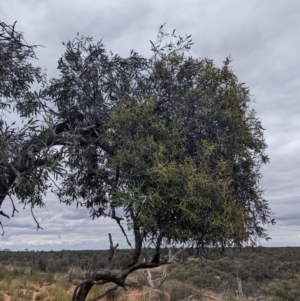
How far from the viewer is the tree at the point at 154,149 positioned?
26.1 ft

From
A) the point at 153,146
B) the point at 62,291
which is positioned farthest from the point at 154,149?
the point at 62,291

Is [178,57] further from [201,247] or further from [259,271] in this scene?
[259,271]

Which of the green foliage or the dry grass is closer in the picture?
the green foliage

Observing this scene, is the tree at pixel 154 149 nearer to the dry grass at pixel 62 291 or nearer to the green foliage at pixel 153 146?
the green foliage at pixel 153 146

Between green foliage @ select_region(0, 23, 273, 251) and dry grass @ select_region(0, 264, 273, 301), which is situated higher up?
green foliage @ select_region(0, 23, 273, 251)

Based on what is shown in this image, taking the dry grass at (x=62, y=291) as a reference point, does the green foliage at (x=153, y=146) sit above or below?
above

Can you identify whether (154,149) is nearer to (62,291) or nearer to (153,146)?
(153,146)

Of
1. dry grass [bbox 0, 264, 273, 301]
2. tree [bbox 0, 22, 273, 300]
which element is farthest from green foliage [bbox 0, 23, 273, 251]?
dry grass [bbox 0, 264, 273, 301]

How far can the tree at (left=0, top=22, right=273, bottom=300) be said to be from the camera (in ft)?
26.1

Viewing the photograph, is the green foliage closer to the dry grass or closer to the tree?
the tree

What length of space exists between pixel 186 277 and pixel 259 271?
10.6m

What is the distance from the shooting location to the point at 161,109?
9273 mm

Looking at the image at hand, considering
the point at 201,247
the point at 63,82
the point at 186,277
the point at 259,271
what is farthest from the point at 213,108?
the point at 259,271

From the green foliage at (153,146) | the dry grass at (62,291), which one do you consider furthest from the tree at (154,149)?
the dry grass at (62,291)
